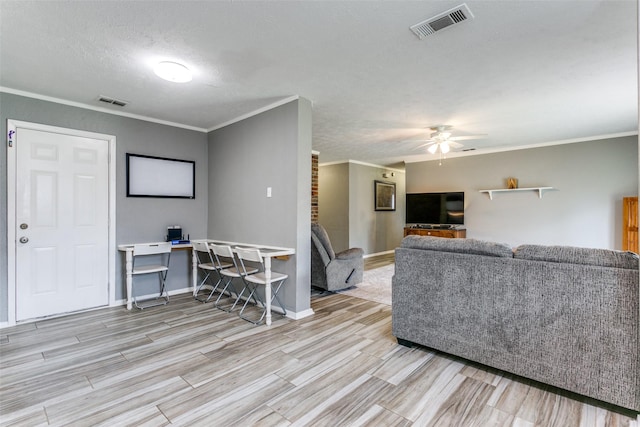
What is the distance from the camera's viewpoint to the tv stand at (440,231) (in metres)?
6.50

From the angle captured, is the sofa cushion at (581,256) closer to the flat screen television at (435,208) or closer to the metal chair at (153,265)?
the metal chair at (153,265)

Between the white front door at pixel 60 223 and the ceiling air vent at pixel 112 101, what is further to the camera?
the ceiling air vent at pixel 112 101

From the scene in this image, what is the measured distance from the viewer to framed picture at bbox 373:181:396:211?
27.5 ft

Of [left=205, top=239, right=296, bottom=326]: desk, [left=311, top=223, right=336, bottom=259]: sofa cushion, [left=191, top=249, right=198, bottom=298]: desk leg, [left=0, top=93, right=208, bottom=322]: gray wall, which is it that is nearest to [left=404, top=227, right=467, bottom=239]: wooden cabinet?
[left=311, top=223, right=336, bottom=259]: sofa cushion

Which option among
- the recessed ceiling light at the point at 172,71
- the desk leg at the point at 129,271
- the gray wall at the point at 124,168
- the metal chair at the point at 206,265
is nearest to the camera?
the recessed ceiling light at the point at 172,71

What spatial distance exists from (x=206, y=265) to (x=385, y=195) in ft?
19.0

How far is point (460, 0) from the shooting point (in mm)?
1870

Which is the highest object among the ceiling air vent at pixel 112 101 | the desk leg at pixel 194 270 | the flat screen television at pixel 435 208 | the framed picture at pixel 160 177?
the ceiling air vent at pixel 112 101

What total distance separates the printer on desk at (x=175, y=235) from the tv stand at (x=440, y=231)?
15.5 ft

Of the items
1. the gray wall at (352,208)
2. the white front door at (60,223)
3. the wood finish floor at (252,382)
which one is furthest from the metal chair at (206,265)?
the gray wall at (352,208)

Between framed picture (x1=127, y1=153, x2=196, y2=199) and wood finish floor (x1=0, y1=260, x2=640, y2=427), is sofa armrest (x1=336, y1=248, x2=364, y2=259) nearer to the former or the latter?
wood finish floor (x1=0, y1=260, x2=640, y2=427)

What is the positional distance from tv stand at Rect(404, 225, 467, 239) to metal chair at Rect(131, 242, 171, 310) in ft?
16.3

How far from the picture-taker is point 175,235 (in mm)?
4359

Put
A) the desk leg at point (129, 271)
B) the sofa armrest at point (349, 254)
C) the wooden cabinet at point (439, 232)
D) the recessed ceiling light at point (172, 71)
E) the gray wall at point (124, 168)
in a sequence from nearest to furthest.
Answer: the recessed ceiling light at point (172, 71) → the gray wall at point (124, 168) → the desk leg at point (129, 271) → the sofa armrest at point (349, 254) → the wooden cabinet at point (439, 232)
